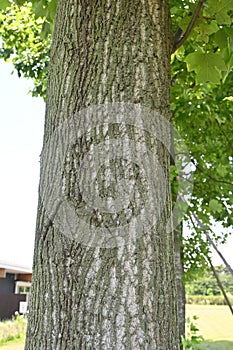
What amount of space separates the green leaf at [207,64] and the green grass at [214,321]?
6495 millimetres

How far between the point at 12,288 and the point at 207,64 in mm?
12024

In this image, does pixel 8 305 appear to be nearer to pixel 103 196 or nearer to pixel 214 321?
pixel 214 321

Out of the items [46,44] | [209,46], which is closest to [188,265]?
[46,44]

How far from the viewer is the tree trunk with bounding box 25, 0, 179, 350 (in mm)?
839

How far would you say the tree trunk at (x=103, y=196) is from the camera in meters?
0.84

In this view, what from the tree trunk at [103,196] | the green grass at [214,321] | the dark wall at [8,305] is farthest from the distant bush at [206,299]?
the tree trunk at [103,196]

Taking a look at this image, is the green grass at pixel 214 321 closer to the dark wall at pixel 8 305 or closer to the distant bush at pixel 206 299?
the distant bush at pixel 206 299

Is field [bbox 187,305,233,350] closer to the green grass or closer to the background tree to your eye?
the green grass

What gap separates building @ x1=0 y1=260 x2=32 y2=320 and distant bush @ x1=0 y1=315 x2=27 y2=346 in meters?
0.65

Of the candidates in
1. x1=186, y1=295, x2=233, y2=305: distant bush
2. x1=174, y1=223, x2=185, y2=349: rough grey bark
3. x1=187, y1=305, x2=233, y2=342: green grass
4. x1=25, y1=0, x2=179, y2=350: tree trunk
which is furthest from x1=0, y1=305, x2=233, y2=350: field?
x1=25, y1=0, x2=179, y2=350: tree trunk

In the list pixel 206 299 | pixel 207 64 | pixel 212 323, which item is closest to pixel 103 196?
pixel 207 64

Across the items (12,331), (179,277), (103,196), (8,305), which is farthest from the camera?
(8,305)

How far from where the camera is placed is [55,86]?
1.06 m

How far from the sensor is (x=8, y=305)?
347 inches
